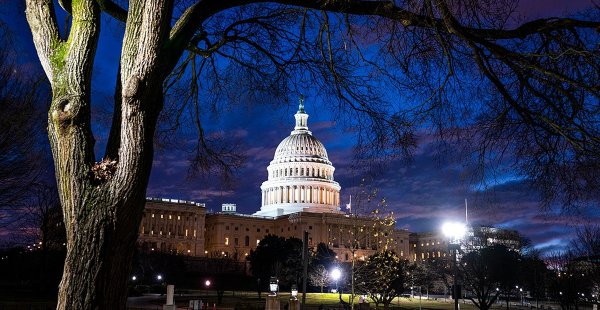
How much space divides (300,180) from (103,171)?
145m

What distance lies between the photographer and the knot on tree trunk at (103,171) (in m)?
5.41

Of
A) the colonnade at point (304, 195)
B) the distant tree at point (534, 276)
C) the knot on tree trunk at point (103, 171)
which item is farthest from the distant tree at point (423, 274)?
the colonnade at point (304, 195)

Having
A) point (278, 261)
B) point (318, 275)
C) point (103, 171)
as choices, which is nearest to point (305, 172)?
point (278, 261)

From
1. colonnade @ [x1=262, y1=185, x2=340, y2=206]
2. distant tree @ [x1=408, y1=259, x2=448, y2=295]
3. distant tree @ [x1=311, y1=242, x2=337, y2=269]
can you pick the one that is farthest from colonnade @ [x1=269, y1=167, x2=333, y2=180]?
distant tree @ [x1=311, y1=242, x2=337, y2=269]

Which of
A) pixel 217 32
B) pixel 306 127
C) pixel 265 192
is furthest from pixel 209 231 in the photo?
pixel 217 32

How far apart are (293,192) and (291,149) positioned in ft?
42.3

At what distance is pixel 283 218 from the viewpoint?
142625 mm

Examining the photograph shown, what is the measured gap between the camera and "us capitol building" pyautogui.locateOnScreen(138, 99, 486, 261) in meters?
131

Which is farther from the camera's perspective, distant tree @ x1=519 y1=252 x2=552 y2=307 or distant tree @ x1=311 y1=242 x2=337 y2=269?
distant tree @ x1=311 y1=242 x2=337 y2=269

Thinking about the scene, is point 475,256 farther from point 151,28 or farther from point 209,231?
point 209,231

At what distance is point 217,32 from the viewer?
9.55 m

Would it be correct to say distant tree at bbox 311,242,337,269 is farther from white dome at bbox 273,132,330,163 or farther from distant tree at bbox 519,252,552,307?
white dome at bbox 273,132,330,163

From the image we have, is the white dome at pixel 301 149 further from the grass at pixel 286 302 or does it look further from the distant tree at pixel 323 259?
the grass at pixel 286 302

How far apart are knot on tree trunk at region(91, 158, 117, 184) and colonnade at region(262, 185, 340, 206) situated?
145547mm
